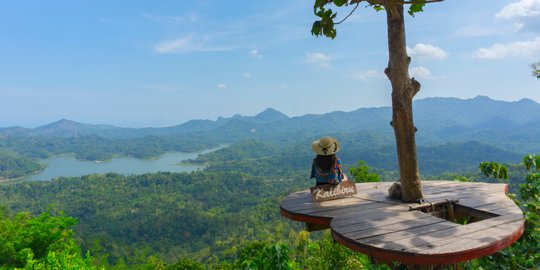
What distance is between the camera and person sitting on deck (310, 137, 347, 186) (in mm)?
3844

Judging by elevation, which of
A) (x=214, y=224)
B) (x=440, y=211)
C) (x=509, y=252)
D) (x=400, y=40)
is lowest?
(x=214, y=224)

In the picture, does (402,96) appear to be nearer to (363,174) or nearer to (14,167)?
(363,174)

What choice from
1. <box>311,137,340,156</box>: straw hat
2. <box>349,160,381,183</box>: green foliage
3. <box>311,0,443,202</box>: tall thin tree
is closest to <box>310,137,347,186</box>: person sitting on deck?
<box>311,137,340,156</box>: straw hat

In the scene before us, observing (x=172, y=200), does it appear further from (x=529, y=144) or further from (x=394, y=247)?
(x=529, y=144)

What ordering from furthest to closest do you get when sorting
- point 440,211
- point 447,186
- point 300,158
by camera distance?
point 300,158 < point 447,186 < point 440,211

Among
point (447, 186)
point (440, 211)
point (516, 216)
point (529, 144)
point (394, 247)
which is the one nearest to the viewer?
point (394, 247)

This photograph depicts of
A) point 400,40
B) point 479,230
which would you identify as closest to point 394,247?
point 479,230

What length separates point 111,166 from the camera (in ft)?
516

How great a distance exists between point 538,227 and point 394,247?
3.07m

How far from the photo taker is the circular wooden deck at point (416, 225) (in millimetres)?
2105

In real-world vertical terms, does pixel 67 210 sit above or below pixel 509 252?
below

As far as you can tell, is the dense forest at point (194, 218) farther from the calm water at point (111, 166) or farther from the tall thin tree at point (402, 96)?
the calm water at point (111, 166)

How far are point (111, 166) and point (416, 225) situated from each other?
17136cm

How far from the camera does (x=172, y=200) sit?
85312mm
